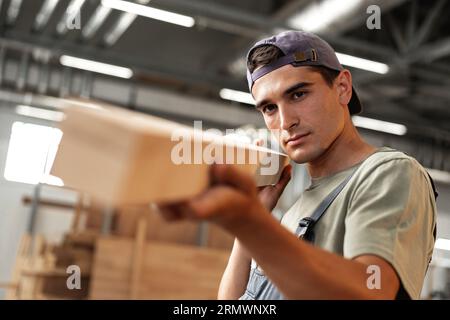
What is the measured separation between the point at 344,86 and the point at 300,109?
0.17 metres

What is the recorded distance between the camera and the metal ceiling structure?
6.07 meters

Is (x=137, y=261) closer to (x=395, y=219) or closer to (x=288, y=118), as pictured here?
(x=288, y=118)

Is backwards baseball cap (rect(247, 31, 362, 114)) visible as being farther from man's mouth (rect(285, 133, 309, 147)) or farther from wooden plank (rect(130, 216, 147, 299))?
wooden plank (rect(130, 216, 147, 299))

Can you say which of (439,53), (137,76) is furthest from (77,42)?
(439,53)

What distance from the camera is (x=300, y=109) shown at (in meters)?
1.04

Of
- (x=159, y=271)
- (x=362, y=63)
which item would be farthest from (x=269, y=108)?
(x=362, y=63)

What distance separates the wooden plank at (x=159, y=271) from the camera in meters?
5.30

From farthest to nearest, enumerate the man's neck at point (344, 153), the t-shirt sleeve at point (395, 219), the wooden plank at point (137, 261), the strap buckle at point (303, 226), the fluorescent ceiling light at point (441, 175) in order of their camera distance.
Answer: the fluorescent ceiling light at point (441, 175)
the wooden plank at point (137, 261)
the man's neck at point (344, 153)
the strap buckle at point (303, 226)
the t-shirt sleeve at point (395, 219)

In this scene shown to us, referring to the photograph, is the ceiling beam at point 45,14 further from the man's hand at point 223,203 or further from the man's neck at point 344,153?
the man's hand at point 223,203

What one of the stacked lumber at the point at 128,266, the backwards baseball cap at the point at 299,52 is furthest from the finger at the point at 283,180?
the stacked lumber at the point at 128,266

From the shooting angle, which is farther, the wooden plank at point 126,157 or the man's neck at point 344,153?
the man's neck at point 344,153

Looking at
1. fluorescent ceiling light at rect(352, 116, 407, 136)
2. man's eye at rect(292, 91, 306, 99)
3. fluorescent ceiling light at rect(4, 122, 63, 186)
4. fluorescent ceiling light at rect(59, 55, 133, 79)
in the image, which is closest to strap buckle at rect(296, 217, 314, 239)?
man's eye at rect(292, 91, 306, 99)

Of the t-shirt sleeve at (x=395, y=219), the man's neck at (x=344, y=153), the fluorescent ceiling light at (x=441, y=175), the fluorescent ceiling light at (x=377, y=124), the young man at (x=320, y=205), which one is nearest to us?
the young man at (x=320, y=205)

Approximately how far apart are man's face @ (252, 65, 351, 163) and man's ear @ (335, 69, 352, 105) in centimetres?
2
